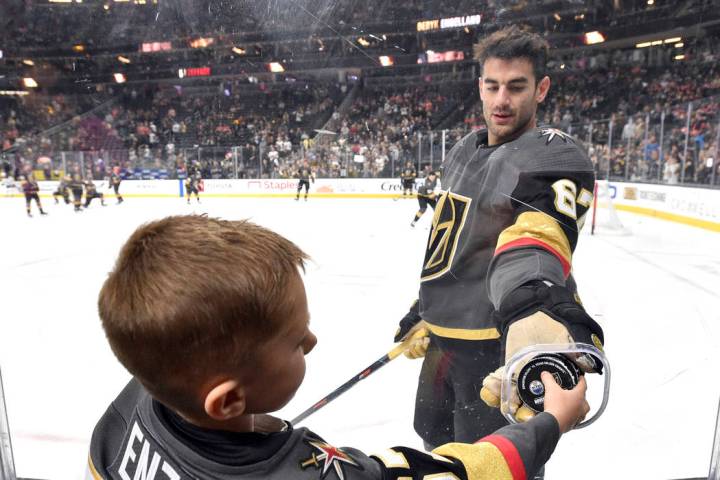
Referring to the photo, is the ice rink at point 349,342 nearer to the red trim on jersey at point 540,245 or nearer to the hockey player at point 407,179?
the hockey player at point 407,179

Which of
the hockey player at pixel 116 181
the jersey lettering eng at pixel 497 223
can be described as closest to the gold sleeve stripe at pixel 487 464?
the jersey lettering eng at pixel 497 223

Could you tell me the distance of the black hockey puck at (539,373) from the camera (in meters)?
0.51

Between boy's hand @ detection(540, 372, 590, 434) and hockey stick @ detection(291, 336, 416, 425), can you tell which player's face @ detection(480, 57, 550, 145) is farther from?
hockey stick @ detection(291, 336, 416, 425)

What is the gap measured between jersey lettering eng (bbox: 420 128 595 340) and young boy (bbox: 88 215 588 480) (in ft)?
0.61

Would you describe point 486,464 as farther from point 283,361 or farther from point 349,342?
point 349,342

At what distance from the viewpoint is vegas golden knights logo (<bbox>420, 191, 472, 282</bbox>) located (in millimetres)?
787

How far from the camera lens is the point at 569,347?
51 centimetres

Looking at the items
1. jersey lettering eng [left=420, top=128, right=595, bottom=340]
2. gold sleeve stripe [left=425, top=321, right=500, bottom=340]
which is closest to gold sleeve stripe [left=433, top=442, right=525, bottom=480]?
jersey lettering eng [left=420, top=128, right=595, bottom=340]

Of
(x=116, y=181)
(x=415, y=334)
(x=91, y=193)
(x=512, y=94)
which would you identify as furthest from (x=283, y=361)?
(x=91, y=193)

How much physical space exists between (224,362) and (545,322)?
1.11 feet

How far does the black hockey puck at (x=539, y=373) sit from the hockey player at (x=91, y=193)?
1.00 metres

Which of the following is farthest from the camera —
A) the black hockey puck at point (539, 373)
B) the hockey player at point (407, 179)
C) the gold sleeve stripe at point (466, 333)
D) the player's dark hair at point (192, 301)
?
the hockey player at point (407, 179)

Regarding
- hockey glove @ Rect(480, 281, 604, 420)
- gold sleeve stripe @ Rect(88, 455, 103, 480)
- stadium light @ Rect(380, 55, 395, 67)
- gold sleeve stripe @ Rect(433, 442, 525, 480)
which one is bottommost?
gold sleeve stripe @ Rect(88, 455, 103, 480)

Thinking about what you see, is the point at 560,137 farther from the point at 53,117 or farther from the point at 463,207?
the point at 53,117
